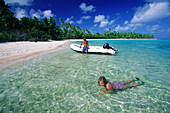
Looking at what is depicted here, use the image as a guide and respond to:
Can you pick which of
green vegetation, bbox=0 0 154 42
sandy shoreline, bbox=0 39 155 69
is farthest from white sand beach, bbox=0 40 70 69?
green vegetation, bbox=0 0 154 42

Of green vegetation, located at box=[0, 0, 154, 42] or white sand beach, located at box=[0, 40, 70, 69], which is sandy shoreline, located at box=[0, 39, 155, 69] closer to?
white sand beach, located at box=[0, 40, 70, 69]

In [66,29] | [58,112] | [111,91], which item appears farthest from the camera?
[66,29]

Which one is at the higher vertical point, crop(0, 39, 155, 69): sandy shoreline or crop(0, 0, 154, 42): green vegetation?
crop(0, 0, 154, 42): green vegetation

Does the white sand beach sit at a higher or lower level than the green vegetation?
lower

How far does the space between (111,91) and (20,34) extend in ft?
82.5

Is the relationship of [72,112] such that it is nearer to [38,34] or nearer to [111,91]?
[111,91]

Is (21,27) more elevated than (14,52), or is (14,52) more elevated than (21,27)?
(21,27)

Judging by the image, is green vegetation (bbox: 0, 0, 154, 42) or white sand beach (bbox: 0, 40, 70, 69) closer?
white sand beach (bbox: 0, 40, 70, 69)

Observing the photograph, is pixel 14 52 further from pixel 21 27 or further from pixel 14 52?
pixel 21 27

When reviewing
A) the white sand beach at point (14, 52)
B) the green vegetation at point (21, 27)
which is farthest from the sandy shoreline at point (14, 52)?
the green vegetation at point (21, 27)

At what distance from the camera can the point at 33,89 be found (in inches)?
116

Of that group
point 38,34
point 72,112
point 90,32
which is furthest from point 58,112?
point 90,32

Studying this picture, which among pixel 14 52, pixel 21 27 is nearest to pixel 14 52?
pixel 14 52

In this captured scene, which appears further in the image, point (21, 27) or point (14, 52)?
point (21, 27)
